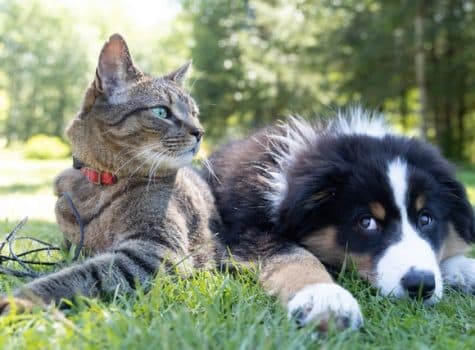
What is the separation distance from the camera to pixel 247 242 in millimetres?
3402

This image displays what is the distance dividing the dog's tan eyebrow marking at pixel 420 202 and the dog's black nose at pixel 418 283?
517 mm

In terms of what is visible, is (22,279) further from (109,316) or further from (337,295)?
(337,295)

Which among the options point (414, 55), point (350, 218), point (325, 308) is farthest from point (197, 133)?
point (414, 55)

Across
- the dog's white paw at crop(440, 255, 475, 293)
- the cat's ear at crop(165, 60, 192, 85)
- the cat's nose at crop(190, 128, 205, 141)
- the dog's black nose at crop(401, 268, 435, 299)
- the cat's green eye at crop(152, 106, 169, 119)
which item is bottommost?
the dog's white paw at crop(440, 255, 475, 293)

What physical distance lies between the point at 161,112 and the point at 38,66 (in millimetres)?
42960

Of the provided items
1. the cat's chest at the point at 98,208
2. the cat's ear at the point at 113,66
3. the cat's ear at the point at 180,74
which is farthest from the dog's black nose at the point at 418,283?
the cat's ear at the point at 180,74

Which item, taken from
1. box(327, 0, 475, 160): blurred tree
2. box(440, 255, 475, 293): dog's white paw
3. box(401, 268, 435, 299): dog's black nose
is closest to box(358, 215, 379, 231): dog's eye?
box(401, 268, 435, 299): dog's black nose

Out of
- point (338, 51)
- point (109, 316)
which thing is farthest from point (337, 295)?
point (338, 51)

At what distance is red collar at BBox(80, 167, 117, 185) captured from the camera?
11.0 ft

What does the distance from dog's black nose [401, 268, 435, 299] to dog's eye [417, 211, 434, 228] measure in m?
0.50

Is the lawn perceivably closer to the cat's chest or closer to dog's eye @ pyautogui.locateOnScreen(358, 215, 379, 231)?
dog's eye @ pyautogui.locateOnScreen(358, 215, 379, 231)

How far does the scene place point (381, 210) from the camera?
10.0ft

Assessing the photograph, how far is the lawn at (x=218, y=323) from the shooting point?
1952 mm

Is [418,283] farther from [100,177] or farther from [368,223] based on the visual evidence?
[100,177]
